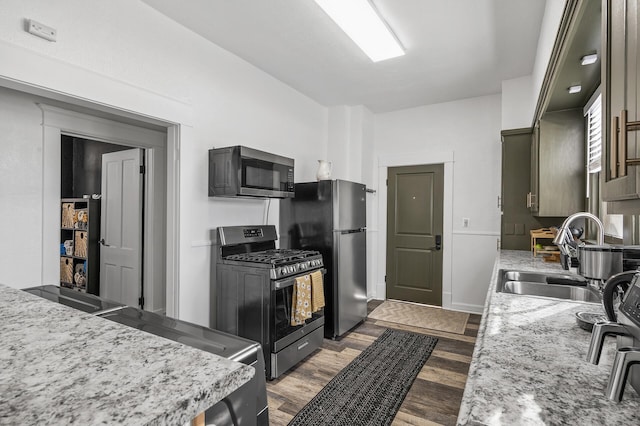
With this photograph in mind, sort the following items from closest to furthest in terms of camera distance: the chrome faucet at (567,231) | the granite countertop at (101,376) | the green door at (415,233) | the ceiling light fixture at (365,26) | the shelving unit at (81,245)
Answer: the granite countertop at (101,376)
the chrome faucet at (567,231)
the ceiling light fixture at (365,26)
the shelving unit at (81,245)
the green door at (415,233)

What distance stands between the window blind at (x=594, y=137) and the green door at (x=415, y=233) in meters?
1.82

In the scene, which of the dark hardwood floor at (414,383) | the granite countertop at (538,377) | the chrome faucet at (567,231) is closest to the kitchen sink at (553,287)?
the chrome faucet at (567,231)

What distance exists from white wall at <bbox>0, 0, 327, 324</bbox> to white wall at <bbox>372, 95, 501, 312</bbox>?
2070 mm

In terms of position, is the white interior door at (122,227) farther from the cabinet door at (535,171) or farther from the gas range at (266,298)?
the cabinet door at (535,171)

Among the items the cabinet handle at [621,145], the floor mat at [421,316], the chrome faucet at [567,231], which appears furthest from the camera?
the floor mat at [421,316]

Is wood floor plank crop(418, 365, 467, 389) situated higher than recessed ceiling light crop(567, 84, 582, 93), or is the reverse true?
recessed ceiling light crop(567, 84, 582, 93)

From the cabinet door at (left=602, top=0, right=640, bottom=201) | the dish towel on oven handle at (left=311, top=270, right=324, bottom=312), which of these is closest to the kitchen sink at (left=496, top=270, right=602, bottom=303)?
the cabinet door at (left=602, top=0, right=640, bottom=201)

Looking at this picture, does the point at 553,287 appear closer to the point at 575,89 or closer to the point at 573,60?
the point at 573,60

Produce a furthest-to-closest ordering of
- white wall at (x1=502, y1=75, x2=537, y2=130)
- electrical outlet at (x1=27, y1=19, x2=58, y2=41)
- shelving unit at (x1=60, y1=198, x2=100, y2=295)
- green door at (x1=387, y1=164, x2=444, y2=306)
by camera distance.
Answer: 1. green door at (x1=387, y1=164, x2=444, y2=306)
2. shelving unit at (x1=60, y1=198, x2=100, y2=295)
3. white wall at (x1=502, y1=75, x2=537, y2=130)
4. electrical outlet at (x1=27, y1=19, x2=58, y2=41)

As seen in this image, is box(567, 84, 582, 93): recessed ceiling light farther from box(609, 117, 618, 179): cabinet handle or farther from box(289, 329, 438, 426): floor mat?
box(289, 329, 438, 426): floor mat

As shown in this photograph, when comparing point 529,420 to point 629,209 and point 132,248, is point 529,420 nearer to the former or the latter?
point 629,209

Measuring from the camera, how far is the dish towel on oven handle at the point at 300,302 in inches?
107

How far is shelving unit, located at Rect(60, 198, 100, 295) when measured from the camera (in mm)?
4301

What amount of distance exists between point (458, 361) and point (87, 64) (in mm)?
3465
